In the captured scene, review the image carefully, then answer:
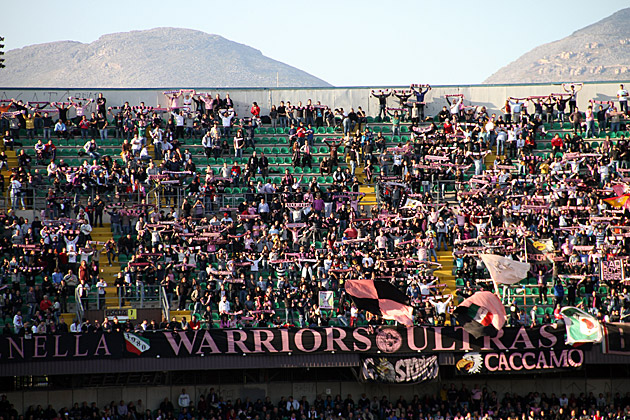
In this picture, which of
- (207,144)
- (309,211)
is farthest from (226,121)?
(309,211)

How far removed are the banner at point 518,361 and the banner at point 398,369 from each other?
96 cm

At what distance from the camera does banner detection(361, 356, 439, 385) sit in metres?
31.8

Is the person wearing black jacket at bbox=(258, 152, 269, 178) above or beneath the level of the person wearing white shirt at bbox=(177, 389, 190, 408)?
above

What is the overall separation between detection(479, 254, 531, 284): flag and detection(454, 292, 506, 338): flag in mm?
969

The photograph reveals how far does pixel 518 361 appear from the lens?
31844 millimetres

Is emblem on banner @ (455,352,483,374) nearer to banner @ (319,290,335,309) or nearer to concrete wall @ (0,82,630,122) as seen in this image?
banner @ (319,290,335,309)

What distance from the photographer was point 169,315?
34.1 m

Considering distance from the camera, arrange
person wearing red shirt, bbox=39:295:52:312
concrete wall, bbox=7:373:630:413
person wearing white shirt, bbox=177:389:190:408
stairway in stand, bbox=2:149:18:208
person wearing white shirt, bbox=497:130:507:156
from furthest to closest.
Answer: person wearing white shirt, bbox=497:130:507:156, stairway in stand, bbox=2:149:18:208, person wearing red shirt, bbox=39:295:52:312, person wearing white shirt, bbox=177:389:190:408, concrete wall, bbox=7:373:630:413

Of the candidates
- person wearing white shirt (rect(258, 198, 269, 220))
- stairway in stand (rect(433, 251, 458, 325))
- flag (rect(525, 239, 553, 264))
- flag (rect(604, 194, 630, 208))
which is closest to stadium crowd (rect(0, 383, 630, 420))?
stairway in stand (rect(433, 251, 458, 325))

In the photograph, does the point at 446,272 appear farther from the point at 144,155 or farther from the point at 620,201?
the point at 144,155

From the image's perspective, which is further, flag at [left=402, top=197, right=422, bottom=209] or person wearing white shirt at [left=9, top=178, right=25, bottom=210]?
person wearing white shirt at [left=9, top=178, right=25, bottom=210]

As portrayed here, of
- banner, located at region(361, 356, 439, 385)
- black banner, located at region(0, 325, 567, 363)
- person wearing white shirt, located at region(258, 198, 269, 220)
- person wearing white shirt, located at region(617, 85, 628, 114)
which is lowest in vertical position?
banner, located at region(361, 356, 439, 385)

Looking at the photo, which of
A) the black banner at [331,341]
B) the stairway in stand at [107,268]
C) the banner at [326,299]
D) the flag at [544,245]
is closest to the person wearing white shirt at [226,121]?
the stairway in stand at [107,268]

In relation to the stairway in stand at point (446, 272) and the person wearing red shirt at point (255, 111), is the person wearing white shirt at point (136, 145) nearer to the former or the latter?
the person wearing red shirt at point (255, 111)
